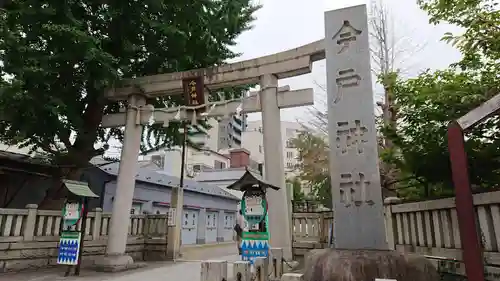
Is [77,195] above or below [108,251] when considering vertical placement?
above

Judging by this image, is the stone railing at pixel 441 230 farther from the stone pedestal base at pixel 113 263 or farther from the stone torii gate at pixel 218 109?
the stone pedestal base at pixel 113 263

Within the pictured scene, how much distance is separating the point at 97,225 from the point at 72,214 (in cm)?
211

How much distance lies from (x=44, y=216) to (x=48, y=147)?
6.27ft

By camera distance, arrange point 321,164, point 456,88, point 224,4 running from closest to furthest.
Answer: point 456,88 → point 224,4 → point 321,164

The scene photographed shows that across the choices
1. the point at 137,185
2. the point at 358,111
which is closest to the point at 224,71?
the point at 358,111

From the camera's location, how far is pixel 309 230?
1118cm

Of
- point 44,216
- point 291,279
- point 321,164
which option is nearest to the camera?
point 291,279

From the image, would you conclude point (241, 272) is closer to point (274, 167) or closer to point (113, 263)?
point (274, 167)

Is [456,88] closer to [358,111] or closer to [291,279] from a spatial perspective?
[358,111]

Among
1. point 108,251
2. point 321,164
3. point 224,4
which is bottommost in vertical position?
point 108,251

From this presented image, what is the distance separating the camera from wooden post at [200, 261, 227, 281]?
14.1 feet

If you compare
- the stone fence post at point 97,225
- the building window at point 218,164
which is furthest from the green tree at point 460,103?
the building window at point 218,164

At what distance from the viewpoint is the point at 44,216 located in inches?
352

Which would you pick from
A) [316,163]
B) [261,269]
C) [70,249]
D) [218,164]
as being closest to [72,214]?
[70,249]
